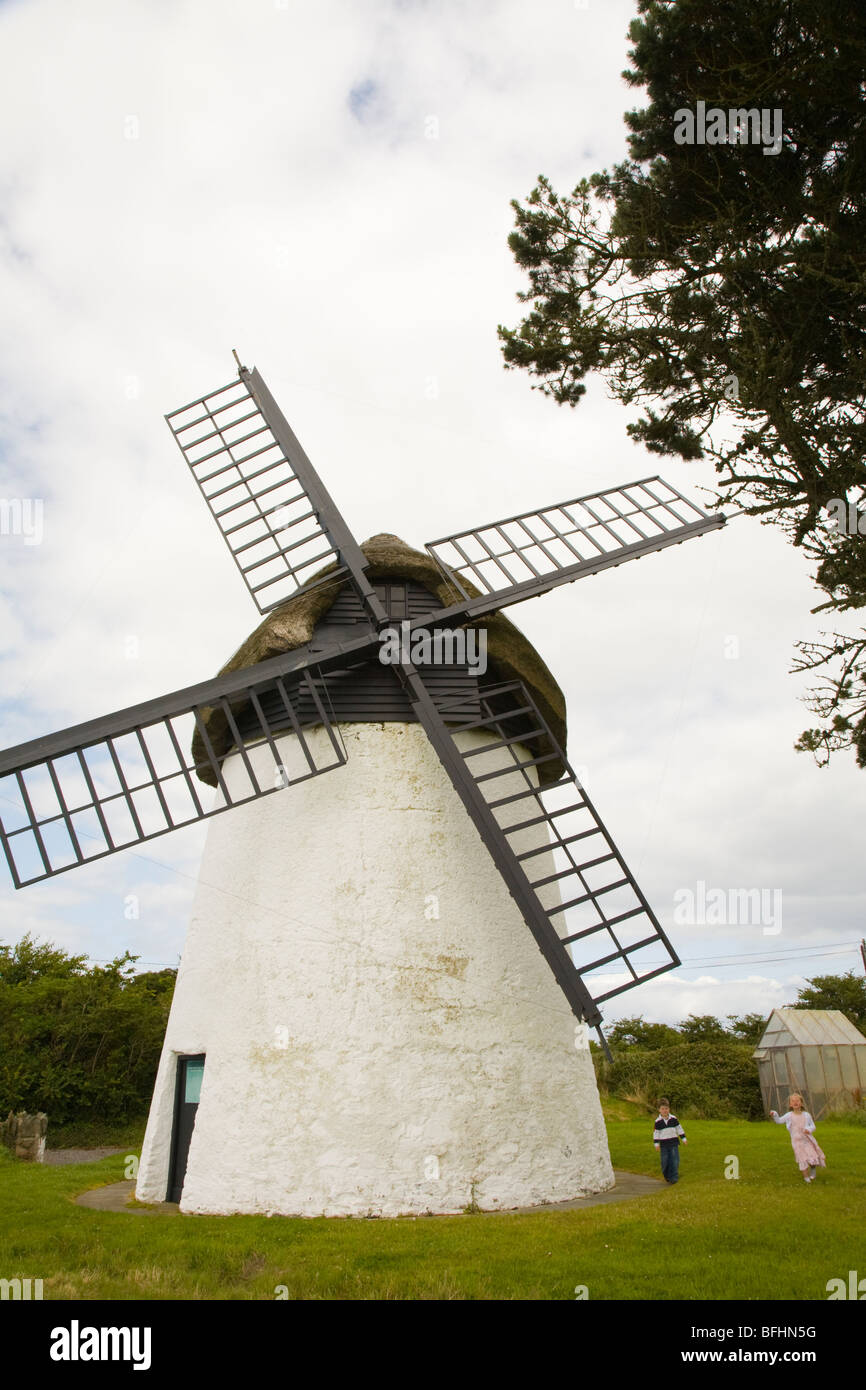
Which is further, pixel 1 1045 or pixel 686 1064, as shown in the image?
pixel 686 1064

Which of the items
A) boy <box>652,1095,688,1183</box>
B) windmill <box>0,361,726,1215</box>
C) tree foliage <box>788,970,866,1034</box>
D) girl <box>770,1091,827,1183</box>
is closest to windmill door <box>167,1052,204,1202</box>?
windmill <box>0,361,726,1215</box>

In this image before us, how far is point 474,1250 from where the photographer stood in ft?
20.8

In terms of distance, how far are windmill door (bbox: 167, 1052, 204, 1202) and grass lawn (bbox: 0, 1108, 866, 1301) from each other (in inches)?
38.6

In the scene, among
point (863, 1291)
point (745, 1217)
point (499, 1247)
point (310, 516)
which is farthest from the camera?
point (310, 516)

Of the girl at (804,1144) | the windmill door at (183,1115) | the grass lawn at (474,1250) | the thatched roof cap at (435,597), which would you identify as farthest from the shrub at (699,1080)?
the thatched roof cap at (435,597)

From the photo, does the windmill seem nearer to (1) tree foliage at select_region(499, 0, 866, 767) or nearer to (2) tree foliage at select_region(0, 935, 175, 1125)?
(1) tree foliage at select_region(499, 0, 866, 767)

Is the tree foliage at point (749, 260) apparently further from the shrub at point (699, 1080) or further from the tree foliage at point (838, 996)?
the tree foliage at point (838, 996)

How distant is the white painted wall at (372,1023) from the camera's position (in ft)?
26.5

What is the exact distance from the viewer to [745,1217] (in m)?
7.21

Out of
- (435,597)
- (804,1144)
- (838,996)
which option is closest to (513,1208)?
(804,1144)
